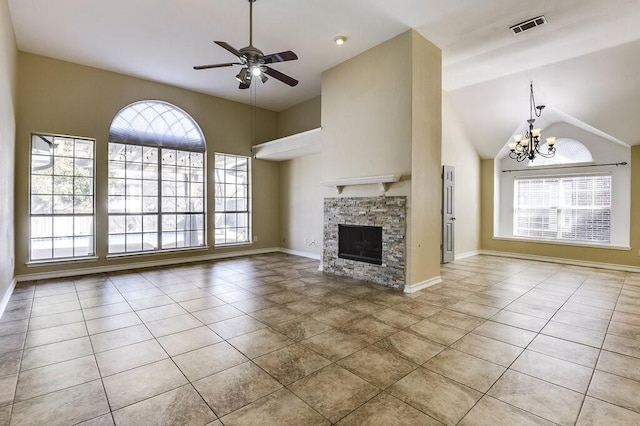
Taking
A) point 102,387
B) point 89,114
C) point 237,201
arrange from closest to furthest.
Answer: point 102,387
point 89,114
point 237,201

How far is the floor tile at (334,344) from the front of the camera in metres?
2.71

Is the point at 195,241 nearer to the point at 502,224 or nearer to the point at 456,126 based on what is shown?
the point at 456,126

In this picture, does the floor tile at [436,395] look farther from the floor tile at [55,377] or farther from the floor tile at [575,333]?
the floor tile at [55,377]

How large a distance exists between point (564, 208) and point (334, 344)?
7571mm

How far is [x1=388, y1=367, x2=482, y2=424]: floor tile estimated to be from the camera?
6.38 ft

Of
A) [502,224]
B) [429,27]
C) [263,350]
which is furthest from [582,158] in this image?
[263,350]

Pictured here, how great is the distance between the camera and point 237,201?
26.3 ft

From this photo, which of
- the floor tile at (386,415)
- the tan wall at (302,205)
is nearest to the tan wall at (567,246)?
the tan wall at (302,205)

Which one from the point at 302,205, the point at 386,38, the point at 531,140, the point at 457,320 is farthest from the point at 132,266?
the point at 531,140

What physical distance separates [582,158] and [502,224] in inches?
91.4

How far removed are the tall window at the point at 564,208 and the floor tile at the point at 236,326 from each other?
7.77m

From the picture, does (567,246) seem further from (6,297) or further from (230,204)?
(6,297)

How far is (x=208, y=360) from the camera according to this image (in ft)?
8.51

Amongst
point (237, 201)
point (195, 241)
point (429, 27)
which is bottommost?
point (195, 241)
